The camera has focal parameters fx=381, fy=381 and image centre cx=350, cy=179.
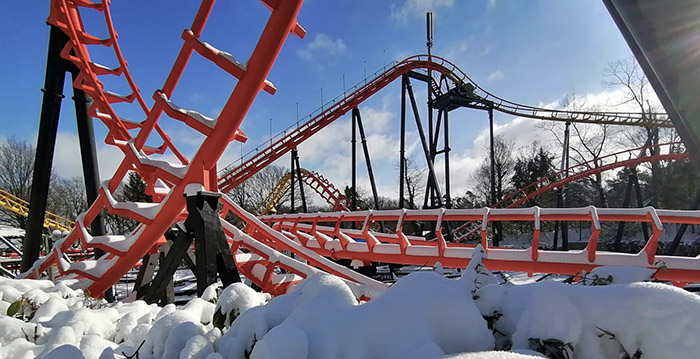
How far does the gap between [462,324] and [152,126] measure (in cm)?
468

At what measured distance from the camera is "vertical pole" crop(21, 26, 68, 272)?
215 inches

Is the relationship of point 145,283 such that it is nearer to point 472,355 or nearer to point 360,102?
point 472,355

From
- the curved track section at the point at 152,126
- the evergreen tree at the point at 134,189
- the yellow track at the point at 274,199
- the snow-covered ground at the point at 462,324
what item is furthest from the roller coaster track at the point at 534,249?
the evergreen tree at the point at 134,189

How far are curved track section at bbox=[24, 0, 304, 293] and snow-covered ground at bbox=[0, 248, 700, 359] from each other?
205 cm

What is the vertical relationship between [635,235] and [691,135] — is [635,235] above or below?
below

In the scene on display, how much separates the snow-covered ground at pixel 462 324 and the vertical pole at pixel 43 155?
5.31 meters

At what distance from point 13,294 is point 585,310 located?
372 centimetres

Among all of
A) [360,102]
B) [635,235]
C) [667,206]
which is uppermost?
[360,102]

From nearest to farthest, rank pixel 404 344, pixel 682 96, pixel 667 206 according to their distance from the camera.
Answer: pixel 682 96 → pixel 404 344 → pixel 667 206

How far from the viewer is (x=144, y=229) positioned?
148 inches

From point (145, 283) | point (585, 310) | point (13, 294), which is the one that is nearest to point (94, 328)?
point (13, 294)

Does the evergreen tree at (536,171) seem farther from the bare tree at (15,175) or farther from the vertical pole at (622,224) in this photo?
the bare tree at (15,175)

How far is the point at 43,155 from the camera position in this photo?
546cm

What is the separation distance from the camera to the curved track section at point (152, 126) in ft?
10.2
